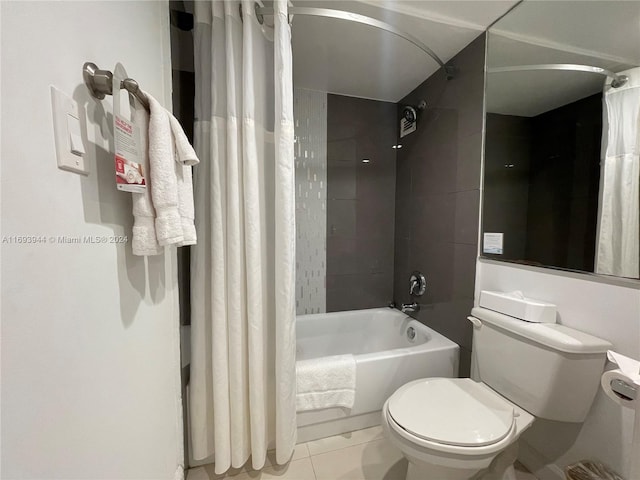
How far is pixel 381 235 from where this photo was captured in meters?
2.16

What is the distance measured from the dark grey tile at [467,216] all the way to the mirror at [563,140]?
0.15 ft

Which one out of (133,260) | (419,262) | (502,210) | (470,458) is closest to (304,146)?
(419,262)

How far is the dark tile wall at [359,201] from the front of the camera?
2.01m

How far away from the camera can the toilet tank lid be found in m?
0.90

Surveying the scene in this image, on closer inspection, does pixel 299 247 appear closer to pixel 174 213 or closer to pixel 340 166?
pixel 340 166

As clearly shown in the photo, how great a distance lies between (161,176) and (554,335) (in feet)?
4.68

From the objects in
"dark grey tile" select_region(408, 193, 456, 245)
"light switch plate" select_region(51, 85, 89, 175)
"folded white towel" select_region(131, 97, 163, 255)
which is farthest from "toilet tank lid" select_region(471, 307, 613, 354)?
"light switch plate" select_region(51, 85, 89, 175)

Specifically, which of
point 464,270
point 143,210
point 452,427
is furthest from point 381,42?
point 452,427

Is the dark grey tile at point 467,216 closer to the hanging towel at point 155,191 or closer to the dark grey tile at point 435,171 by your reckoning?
the dark grey tile at point 435,171

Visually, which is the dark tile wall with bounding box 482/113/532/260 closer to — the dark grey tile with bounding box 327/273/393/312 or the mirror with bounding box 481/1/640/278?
the mirror with bounding box 481/1/640/278

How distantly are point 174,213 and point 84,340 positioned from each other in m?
0.35

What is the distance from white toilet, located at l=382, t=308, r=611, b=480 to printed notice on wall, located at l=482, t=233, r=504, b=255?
0.37 meters

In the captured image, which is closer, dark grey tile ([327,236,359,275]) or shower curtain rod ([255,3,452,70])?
shower curtain rod ([255,3,452,70])

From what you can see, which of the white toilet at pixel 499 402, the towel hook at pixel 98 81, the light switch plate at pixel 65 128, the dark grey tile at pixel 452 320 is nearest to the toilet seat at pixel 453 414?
the white toilet at pixel 499 402
